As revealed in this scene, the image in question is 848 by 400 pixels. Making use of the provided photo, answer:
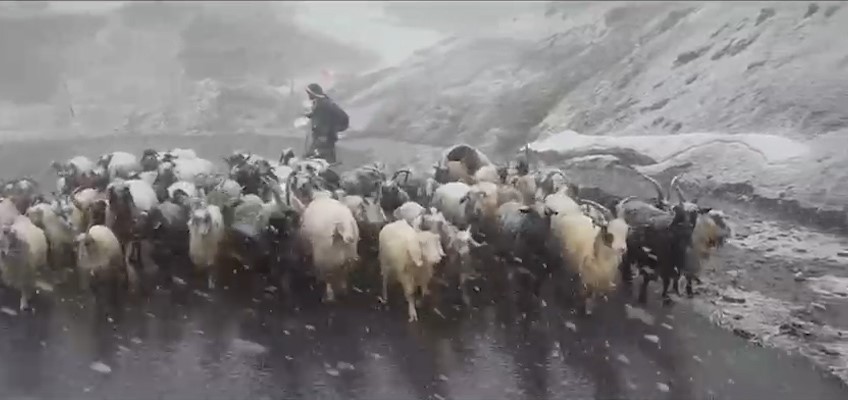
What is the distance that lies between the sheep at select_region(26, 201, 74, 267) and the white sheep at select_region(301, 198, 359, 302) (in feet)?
3.59

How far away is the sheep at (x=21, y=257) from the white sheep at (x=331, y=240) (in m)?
1.23

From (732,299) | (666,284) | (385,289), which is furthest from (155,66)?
(732,299)

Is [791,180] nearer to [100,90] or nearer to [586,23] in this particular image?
[586,23]

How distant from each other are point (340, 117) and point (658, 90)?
5.50ft

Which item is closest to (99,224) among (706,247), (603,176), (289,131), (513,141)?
(289,131)

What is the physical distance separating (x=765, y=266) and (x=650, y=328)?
0.63 meters

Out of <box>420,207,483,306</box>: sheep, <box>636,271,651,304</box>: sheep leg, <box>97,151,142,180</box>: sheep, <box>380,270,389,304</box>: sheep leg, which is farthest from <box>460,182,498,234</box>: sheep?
<box>97,151,142,180</box>: sheep

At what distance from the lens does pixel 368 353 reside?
4.06 meters

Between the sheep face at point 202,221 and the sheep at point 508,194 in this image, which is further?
the sheep at point 508,194

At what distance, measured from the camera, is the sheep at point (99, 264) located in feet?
13.8

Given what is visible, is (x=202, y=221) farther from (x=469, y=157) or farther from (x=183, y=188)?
(x=469, y=157)

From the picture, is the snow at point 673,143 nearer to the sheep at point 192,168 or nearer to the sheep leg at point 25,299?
the sheep at point 192,168

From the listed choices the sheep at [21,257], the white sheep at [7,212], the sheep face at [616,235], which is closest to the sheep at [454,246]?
the sheep face at [616,235]

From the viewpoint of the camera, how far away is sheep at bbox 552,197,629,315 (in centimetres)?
426
